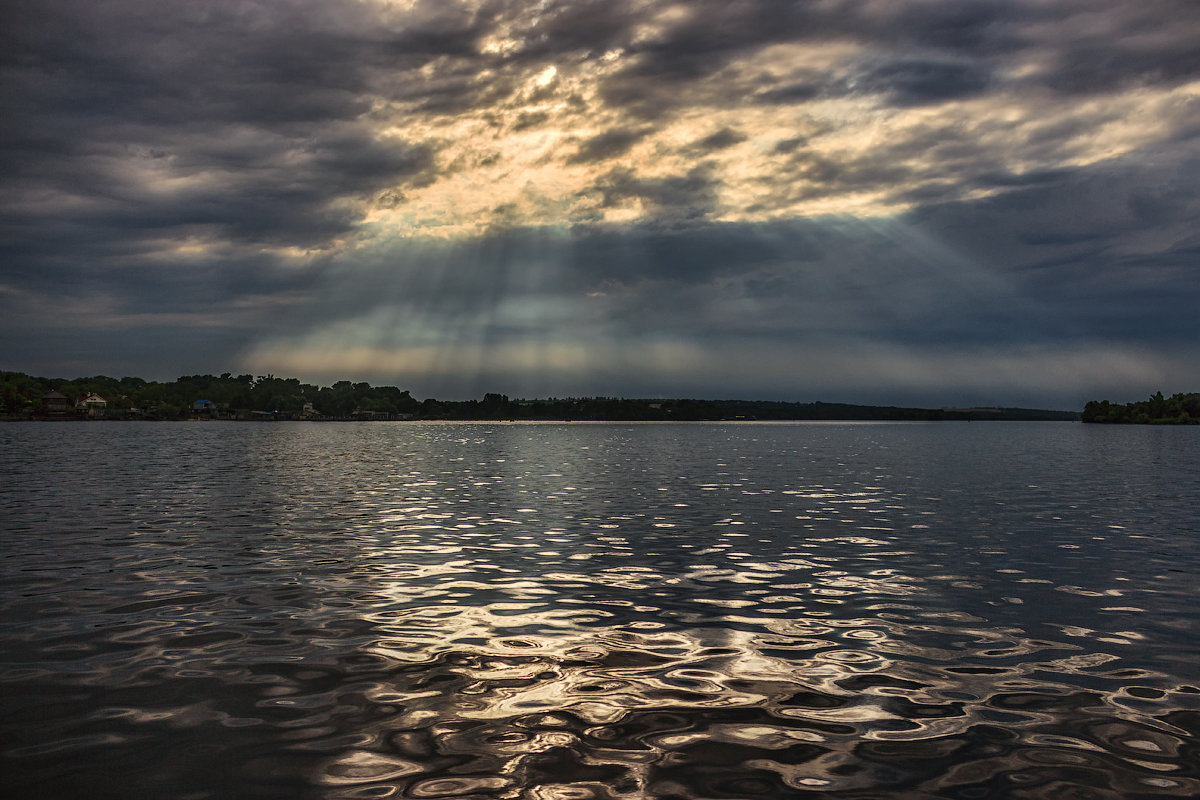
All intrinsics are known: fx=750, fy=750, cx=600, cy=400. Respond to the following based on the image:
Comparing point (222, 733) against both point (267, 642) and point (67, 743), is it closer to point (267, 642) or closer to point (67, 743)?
point (67, 743)

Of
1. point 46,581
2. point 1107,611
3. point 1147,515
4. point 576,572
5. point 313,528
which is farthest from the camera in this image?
point 1147,515

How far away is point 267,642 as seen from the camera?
14312mm

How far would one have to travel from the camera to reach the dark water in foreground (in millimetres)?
8844

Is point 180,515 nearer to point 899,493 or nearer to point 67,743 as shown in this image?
point 67,743

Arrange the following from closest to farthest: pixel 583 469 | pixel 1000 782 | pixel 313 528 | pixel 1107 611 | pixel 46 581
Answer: pixel 1000 782
pixel 1107 611
pixel 46 581
pixel 313 528
pixel 583 469

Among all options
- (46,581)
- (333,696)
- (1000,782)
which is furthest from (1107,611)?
(46,581)

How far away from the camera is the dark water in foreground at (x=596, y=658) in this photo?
8844 mm

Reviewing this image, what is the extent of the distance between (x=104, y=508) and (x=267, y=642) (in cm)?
2672

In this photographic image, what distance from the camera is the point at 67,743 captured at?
959 centimetres

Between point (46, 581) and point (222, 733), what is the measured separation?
13405mm

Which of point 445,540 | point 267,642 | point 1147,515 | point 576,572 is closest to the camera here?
point 267,642

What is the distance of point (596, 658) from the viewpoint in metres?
13.3

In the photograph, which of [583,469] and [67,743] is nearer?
[67,743]

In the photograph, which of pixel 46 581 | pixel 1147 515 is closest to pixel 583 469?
pixel 1147 515
